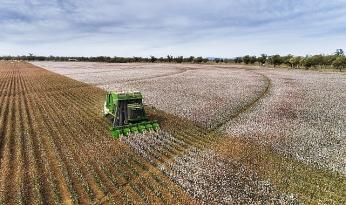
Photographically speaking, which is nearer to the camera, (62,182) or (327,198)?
(327,198)

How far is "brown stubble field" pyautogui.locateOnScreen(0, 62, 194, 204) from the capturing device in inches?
608

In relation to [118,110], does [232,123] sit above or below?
below

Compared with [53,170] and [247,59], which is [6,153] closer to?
[53,170]

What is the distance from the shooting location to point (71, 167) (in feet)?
61.8

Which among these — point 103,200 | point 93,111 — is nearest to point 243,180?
point 103,200

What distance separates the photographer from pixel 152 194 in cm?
1565

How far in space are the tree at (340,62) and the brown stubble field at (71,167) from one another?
338 feet

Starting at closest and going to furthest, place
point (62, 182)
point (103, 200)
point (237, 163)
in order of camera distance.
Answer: point (103, 200) < point (62, 182) < point (237, 163)

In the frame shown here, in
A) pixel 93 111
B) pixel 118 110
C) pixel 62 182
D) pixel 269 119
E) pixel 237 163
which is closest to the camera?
pixel 62 182

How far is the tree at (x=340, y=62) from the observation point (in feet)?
361

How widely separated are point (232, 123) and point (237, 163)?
1060 centimetres

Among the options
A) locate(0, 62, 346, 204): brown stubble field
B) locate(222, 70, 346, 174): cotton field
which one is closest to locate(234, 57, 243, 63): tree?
locate(222, 70, 346, 174): cotton field

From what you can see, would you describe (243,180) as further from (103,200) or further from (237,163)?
(103,200)

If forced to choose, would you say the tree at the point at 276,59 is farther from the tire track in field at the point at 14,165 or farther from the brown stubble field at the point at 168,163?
the tire track in field at the point at 14,165
